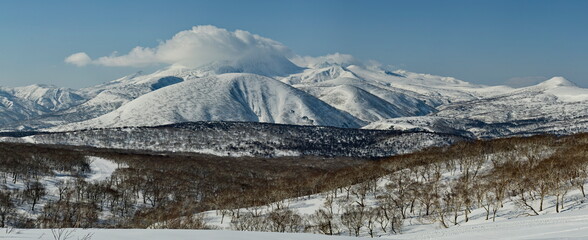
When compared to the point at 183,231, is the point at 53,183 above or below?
below

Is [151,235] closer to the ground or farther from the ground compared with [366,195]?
farther from the ground

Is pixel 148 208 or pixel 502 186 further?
pixel 148 208

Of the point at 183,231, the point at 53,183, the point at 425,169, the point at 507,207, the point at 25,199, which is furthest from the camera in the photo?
the point at 53,183

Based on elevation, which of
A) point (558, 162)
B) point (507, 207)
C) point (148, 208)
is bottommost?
point (148, 208)

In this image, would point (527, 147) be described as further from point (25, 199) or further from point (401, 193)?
point (25, 199)

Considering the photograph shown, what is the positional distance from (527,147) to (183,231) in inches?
6480

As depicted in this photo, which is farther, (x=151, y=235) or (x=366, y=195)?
(x=366, y=195)

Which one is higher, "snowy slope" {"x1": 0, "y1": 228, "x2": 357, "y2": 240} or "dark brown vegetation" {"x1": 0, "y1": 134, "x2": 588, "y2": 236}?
"snowy slope" {"x1": 0, "y1": 228, "x2": 357, "y2": 240}

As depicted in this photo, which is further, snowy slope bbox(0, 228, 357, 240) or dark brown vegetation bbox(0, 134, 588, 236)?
dark brown vegetation bbox(0, 134, 588, 236)

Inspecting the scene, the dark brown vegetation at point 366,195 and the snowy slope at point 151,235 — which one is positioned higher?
the snowy slope at point 151,235

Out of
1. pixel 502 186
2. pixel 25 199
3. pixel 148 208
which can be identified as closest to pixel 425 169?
pixel 502 186

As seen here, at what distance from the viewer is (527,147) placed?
168m

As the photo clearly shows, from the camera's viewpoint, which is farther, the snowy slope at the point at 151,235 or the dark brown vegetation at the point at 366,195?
the dark brown vegetation at the point at 366,195

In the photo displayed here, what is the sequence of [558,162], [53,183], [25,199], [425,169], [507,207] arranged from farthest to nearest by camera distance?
[53,183], [425,169], [25,199], [558,162], [507,207]
